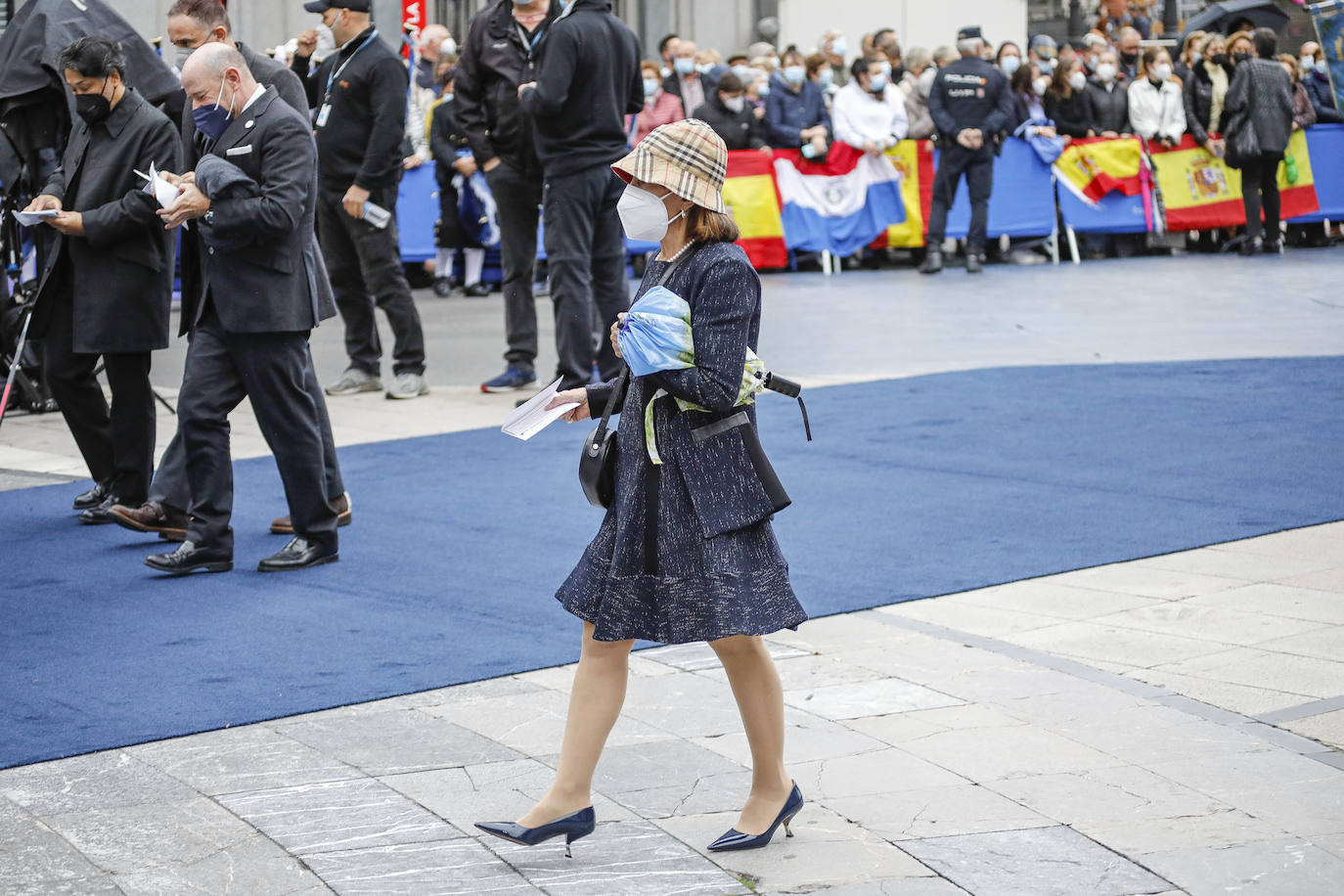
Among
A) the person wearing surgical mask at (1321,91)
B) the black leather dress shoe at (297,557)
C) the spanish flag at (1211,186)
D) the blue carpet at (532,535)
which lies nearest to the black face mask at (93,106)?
the blue carpet at (532,535)

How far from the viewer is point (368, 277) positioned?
10.5 m

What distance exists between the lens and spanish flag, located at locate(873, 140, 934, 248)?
1888 cm

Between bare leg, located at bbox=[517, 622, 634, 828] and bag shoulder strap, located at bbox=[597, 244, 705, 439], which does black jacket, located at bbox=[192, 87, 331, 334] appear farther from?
bare leg, located at bbox=[517, 622, 634, 828]

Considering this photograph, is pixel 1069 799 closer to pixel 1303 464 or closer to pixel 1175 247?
pixel 1303 464

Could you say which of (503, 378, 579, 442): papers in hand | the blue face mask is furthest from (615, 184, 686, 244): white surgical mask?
the blue face mask

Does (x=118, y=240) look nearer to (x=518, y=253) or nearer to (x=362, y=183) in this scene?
(x=362, y=183)

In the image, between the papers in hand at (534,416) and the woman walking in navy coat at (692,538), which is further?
the papers in hand at (534,416)

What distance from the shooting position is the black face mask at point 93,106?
23.7ft

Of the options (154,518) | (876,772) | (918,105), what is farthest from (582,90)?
(918,105)

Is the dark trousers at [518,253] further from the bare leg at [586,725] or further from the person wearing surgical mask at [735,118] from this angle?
the person wearing surgical mask at [735,118]

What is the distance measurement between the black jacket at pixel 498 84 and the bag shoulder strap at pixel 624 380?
651 centimetres

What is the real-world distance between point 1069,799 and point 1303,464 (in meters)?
4.61

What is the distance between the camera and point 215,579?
668cm

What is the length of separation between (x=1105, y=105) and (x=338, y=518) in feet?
46.1
